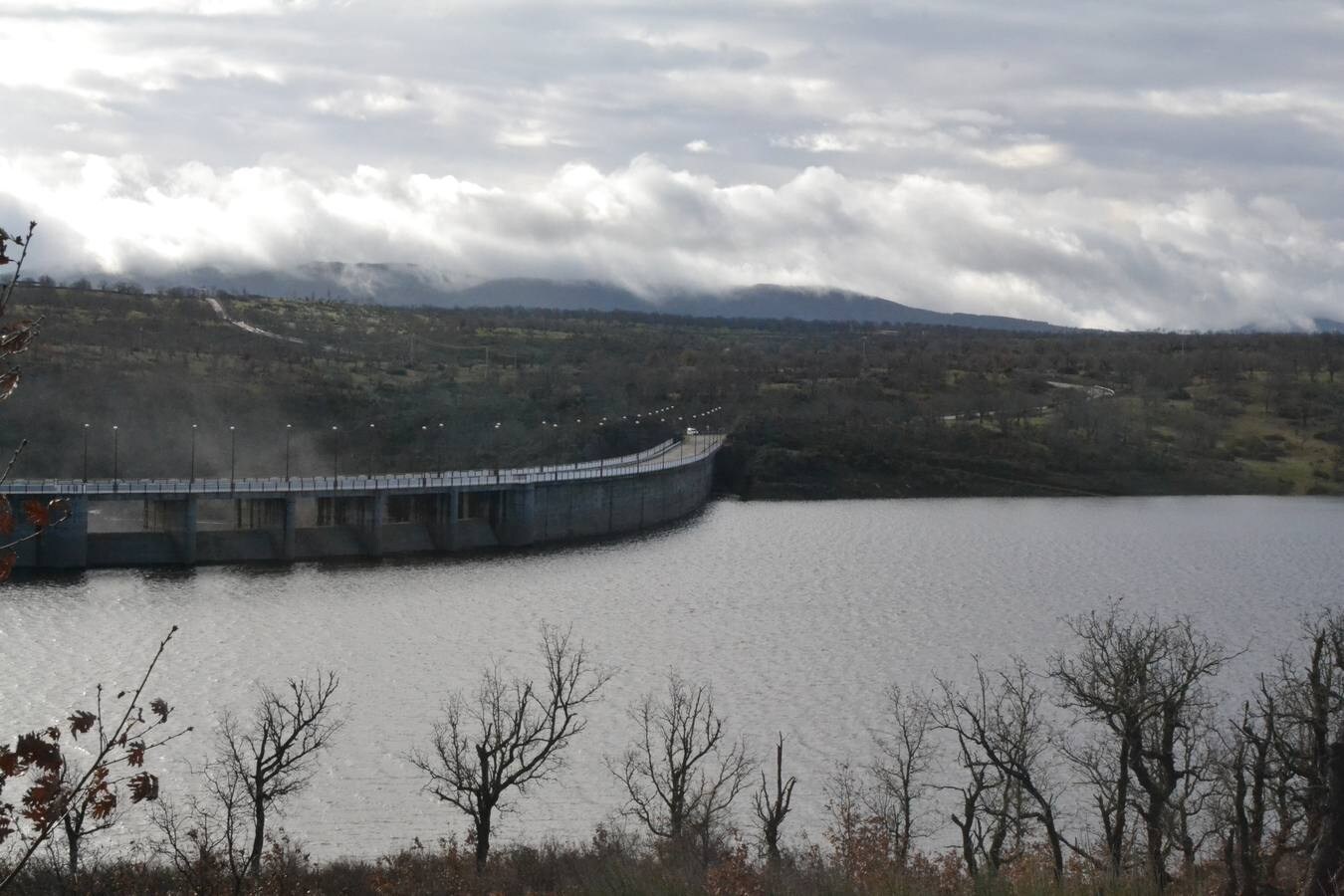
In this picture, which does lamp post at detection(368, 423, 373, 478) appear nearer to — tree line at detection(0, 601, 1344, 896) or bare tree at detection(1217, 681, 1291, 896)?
tree line at detection(0, 601, 1344, 896)

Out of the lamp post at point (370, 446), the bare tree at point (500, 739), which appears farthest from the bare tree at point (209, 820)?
the lamp post at point (370, 446)

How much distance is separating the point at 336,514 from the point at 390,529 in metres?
3.33

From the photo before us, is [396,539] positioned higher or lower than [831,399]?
lower

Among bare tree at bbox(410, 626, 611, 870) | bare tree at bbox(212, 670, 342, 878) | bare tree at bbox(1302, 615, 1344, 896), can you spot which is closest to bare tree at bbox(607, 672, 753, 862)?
bare tree at bbox(410, 626, 611, 870)

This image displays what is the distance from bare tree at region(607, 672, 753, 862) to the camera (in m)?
29.6

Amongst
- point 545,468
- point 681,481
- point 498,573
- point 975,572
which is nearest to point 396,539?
point 498,573

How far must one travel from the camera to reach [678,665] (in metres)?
49.3

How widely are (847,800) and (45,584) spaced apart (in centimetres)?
4404

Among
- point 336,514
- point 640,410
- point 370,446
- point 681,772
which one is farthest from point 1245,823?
point 640,410

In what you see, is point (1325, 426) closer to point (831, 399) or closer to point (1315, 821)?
point (831, 399)

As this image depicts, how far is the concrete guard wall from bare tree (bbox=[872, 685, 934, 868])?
41.3 meters

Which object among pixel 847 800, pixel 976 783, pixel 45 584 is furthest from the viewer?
pixel 45 584

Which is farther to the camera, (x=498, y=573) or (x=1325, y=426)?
(x=1325, y=426)

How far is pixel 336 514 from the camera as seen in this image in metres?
79.9
